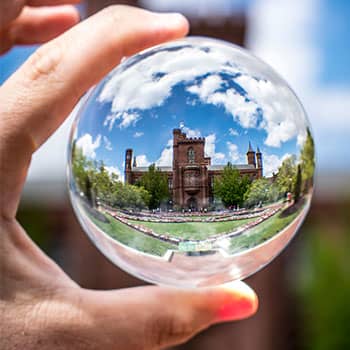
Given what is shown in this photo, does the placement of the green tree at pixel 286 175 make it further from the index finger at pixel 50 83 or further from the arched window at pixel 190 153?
the index finger at pixel 50 83

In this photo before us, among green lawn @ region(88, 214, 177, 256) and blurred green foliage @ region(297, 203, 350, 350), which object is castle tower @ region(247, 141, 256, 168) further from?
blurred green foliage @ region(297, 203, 350, 350)

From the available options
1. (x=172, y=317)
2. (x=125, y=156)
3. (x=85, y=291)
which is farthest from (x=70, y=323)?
(x=125, y=156)

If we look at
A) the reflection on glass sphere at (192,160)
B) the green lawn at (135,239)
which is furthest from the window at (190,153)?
the green lawn at (135,239)

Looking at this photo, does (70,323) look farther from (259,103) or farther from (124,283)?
(124,283)

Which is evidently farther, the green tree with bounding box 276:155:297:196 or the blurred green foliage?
the blurred green foliage

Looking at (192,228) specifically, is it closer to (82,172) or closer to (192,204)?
(192,204)

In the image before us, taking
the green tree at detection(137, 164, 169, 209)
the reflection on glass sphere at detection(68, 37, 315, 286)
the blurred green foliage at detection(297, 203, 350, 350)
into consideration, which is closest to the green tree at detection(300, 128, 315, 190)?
the reflection on glass sphere at detection(68, 37, 315, 286)
